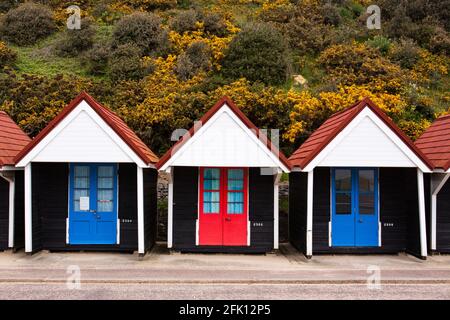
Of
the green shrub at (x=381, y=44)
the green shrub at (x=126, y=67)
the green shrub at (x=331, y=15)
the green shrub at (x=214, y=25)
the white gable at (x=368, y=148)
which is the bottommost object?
the white gable at (x=368, y=148)

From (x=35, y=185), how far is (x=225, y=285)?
626 centimetres

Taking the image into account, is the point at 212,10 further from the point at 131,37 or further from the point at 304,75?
the point at 304,75

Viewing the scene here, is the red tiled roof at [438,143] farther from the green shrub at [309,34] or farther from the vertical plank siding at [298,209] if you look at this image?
the green shrub at [309,34]

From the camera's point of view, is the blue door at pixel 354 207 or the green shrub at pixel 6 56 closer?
the blue door at pixel 354 207

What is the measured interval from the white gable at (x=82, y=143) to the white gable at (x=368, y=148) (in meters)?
5.16

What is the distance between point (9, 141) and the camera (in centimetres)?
1329

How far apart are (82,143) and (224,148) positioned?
3.68 m

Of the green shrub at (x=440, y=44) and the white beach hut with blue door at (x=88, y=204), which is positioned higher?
the green shrub at (x=440, y=44)

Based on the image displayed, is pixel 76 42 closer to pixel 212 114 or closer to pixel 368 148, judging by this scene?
pixel 212 114

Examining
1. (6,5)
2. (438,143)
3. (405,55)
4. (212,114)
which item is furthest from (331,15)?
(6,5)

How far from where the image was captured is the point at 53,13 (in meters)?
30.2

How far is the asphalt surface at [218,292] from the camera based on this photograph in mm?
8602

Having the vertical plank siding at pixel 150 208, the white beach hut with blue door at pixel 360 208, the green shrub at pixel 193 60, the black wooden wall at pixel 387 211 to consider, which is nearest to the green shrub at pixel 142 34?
the green shrub at pixel 193 60

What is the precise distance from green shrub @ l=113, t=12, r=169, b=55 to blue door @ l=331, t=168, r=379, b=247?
15.0 m
